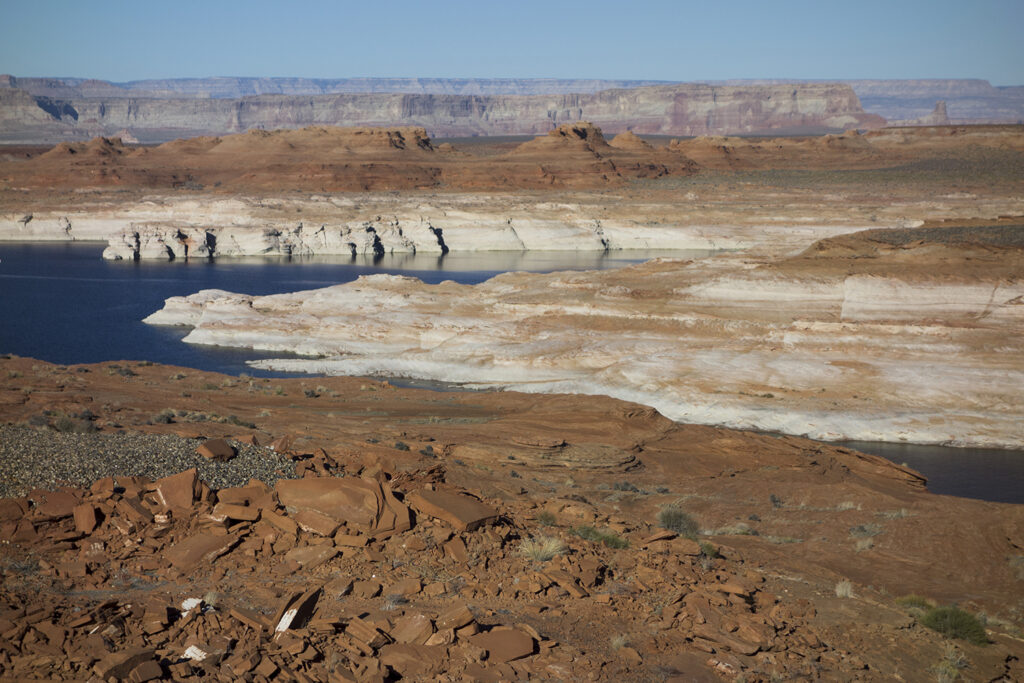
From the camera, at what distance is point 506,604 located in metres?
10.7

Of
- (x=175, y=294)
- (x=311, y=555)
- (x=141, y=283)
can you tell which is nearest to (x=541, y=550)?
(x=311, y=555)

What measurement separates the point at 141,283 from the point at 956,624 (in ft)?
182

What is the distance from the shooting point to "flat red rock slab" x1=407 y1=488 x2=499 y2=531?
11.7 meters

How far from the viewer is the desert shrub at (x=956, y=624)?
1132 cm

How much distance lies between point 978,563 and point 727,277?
23270 mm

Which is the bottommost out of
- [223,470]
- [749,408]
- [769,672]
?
A: [749,408]

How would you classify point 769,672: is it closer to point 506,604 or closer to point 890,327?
point 506,604

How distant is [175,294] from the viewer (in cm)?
5419

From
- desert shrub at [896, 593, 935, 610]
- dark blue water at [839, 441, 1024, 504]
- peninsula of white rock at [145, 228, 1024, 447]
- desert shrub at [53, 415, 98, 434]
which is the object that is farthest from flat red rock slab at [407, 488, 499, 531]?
peninsula of white rock at [145, 228, 1024, 447]

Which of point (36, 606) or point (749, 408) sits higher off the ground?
point (36, 606)

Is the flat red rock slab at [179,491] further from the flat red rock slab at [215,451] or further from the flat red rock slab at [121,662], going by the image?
the flat red rock slab at [121,662]

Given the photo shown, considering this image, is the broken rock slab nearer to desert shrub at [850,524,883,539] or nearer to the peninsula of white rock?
desert shrub at [850,524,883,539]

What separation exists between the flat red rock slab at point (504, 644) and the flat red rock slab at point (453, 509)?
7.22 ft

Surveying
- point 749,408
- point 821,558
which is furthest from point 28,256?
point 821,558
